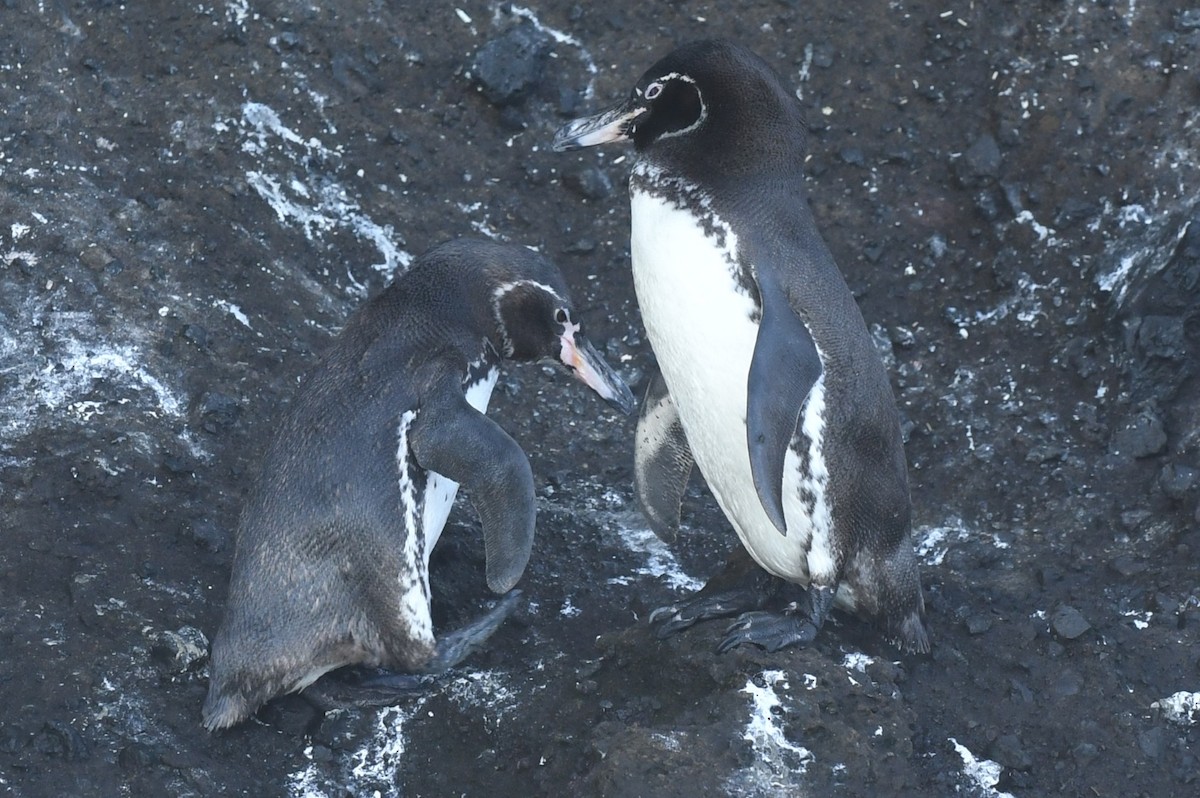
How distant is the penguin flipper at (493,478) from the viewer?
402 cm

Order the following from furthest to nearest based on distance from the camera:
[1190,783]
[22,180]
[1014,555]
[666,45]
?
[666,45], [22,180], [1014,555], [1190,783]

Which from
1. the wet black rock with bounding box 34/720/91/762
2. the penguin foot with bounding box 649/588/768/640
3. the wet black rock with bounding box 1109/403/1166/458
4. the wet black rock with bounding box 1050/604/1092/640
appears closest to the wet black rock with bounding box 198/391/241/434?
the wet black rock with bounding box 34/720/91/762

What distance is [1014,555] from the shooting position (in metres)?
4.77

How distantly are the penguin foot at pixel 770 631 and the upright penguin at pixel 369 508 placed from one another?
587 mm

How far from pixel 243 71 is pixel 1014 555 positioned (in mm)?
3423

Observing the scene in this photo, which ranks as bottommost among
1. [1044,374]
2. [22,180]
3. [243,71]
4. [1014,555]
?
[1014,555]

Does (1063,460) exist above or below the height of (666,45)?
below

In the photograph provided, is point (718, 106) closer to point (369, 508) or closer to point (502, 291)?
point (502, 291)

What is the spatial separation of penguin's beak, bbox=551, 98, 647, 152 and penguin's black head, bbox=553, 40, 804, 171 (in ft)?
0.17

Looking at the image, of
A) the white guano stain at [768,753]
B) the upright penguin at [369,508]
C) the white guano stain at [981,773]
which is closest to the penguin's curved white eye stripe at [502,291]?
the upright penguin at [369,508]

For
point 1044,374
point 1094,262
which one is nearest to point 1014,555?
point 1044,374

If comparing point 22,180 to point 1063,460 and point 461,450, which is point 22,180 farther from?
point 1063,460

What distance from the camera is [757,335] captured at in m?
3.95

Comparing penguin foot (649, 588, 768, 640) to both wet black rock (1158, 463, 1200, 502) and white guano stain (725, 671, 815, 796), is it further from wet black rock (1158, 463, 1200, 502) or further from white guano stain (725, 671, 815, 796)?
wet black rock (1158, 463, 1200, 502)
